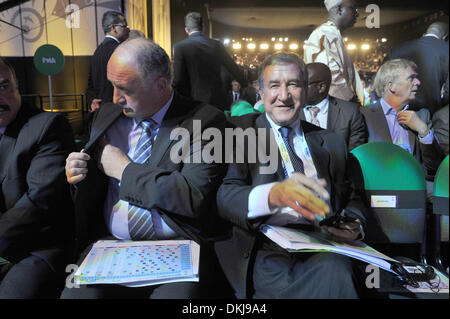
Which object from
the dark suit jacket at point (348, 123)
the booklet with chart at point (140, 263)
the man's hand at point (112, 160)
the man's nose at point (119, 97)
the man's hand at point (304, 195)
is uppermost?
the man's nose at point (119, 97)

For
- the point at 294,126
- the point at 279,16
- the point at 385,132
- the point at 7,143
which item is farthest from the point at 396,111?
the point at 279,16

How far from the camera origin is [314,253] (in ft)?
4.00

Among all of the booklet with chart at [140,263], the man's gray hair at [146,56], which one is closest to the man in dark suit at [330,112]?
the man's gray hair at [146,56]

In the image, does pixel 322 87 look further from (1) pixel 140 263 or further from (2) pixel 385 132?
(1) pixel 140 263

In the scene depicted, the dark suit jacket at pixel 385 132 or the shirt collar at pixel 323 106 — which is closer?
the dark suit jacket at pixel 385 132

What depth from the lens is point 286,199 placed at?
A: 1143 millimetres

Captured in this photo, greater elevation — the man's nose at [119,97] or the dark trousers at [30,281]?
the man's nose at [119,97]

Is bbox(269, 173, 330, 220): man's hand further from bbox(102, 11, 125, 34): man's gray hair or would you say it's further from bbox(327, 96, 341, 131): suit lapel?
bbox(102, 11, 125, 34): man's gray hair

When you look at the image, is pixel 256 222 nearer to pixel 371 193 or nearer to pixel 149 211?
pixel 149 211

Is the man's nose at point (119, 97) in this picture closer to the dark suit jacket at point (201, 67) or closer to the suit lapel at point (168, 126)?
the suit lapel at point (168, 126)

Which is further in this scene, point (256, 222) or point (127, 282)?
point (256, 222)

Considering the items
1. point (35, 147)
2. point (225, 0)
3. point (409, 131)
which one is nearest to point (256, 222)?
point (35, 147)

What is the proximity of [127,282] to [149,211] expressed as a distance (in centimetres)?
41

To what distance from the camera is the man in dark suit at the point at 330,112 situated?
224 centimetres
